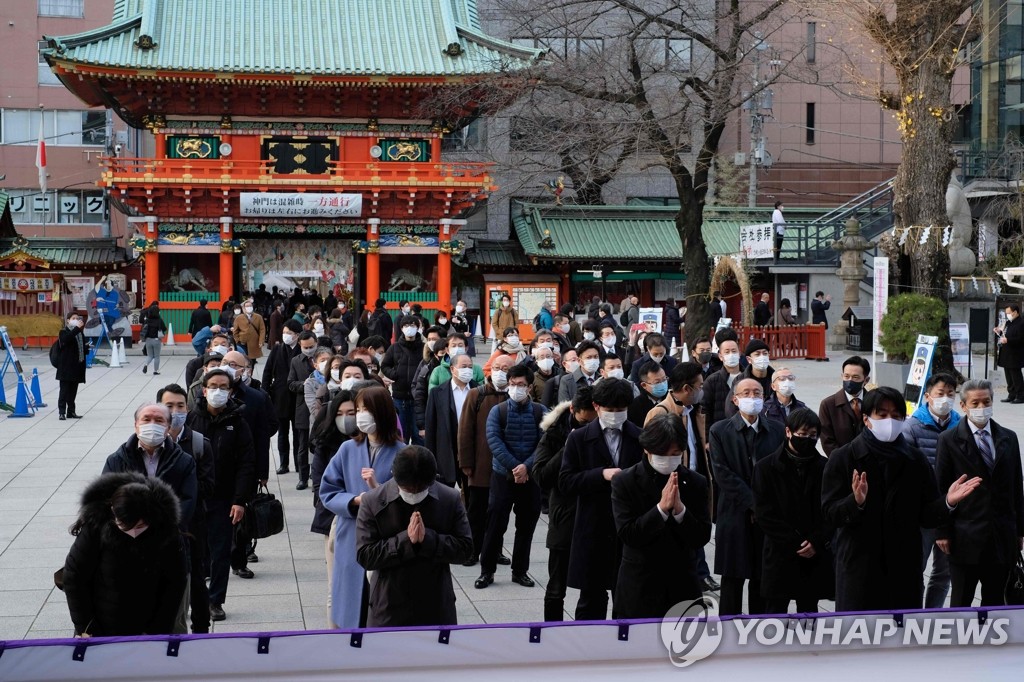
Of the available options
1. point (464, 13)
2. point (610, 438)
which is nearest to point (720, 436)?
point (610, 438)

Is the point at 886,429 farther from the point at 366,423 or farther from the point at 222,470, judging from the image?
the point at 222,470

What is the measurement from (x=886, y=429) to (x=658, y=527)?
140cm

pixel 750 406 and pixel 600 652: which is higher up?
pixel 750 406

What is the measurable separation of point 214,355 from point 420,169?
23.7 meters

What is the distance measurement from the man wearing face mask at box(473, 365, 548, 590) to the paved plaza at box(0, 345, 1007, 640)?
20 centimetres

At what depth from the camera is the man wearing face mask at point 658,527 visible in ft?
18.9

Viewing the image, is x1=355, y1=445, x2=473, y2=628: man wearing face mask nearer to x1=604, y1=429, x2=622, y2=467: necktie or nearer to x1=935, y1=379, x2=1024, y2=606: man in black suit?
x1=604, y1=429, x2=622, y2=467: necktie

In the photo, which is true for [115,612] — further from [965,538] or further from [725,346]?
[725,346]

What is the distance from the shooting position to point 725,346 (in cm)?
1035

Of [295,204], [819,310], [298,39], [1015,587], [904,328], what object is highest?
[298,39]

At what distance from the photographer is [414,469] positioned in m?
5.39

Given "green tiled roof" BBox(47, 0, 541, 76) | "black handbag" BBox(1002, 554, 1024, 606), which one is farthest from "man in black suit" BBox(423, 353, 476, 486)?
"green tiled roof" BBox(47, 0, 541, 76)

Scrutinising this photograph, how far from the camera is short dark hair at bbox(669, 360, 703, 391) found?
8.70 meters

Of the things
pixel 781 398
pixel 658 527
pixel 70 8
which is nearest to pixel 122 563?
pixel 658 527
